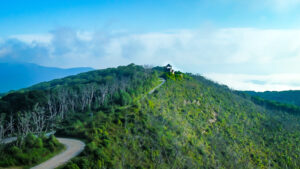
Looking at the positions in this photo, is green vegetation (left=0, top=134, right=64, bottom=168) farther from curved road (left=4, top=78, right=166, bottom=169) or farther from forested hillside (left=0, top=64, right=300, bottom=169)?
forested hillside (left=0, top=64, right=300, bottom=169)

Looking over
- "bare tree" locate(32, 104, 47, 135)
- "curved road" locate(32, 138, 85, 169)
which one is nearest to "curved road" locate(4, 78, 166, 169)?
"curved road" locate(32, 138, 85, 169)

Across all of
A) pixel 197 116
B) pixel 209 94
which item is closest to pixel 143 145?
pixel 197 116

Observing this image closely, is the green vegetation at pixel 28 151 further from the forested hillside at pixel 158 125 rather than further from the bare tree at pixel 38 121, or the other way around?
the bare tree at pixel 38 121

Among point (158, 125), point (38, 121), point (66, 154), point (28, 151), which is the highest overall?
point (38, 121)

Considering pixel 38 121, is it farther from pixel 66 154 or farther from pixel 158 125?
pixel 158 125

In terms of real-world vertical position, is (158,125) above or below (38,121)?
below

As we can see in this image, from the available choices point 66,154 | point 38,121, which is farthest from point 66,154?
point 38,121

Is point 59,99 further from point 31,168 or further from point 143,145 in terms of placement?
point 31,168

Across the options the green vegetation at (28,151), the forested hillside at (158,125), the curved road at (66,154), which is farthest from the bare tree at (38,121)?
the green vegetation at (28,151)
